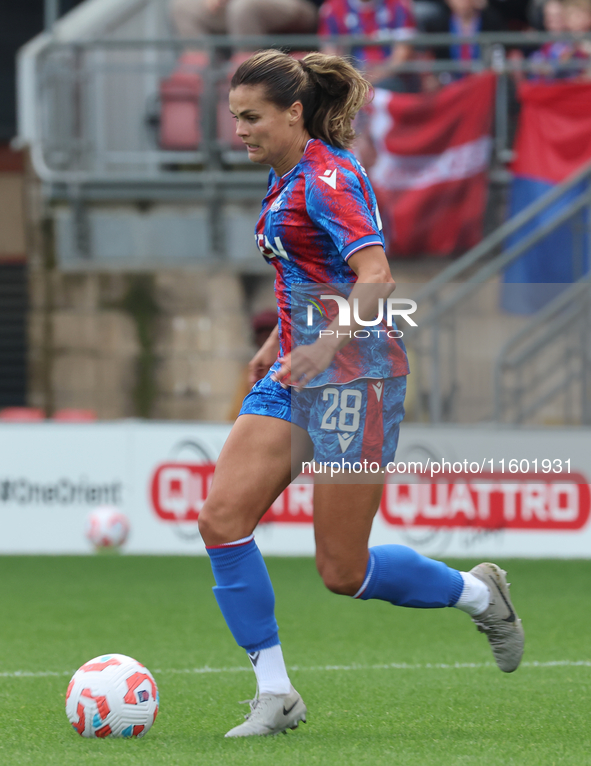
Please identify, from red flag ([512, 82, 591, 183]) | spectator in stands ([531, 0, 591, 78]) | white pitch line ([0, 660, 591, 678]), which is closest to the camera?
white pitch line ([0, 660, 591, 678])

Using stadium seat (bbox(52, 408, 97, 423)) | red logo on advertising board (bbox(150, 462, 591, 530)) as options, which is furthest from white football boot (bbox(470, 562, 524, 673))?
stadium seat (bbox(52, 408, 97, 423))

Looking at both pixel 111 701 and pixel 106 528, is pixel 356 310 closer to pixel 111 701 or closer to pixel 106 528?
pixel 111 701

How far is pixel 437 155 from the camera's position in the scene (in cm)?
1175

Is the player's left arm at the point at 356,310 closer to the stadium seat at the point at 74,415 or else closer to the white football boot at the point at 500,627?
the white football boot at the point at 500,627

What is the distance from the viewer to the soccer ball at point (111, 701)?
13.2ft

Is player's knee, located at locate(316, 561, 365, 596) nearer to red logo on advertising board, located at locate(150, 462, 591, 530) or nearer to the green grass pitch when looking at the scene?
the green grass pitch

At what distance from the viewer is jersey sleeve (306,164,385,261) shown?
3885mm

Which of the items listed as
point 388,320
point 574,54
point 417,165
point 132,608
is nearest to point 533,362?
point 417,165

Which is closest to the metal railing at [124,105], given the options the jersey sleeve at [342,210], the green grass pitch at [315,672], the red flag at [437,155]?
the red flag at [437,155]

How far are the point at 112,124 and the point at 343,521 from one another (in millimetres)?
9467

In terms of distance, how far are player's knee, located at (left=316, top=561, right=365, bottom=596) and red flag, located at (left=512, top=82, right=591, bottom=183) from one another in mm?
8136

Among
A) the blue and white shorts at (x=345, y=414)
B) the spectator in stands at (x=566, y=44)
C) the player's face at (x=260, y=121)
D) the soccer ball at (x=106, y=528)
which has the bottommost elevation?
the soccer ball at (x=106, y=528)

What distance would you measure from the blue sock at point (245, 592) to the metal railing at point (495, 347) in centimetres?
623

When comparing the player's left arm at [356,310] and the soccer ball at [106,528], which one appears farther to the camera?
the soccer ball at [106,528]
